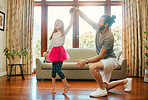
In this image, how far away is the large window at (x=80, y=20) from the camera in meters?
5.02

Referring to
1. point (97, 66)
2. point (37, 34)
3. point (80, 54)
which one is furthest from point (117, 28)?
point (97, 66)

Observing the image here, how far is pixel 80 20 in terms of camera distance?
5055 millimetres

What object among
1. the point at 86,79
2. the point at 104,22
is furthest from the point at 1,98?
the point at 86,79

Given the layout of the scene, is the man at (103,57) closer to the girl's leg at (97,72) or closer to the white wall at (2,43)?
the girl's leg at (97,72)

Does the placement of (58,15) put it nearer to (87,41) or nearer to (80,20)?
(80,20)

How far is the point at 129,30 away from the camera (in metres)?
Answer: 4.63

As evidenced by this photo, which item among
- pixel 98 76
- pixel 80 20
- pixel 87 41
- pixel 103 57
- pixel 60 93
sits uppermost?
pixel 80 20

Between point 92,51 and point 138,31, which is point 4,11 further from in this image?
point 138,31

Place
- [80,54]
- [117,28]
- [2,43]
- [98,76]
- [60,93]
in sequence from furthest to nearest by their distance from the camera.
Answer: [117,28]
[2,43]
[80,54]
[60,93]
[98,76]

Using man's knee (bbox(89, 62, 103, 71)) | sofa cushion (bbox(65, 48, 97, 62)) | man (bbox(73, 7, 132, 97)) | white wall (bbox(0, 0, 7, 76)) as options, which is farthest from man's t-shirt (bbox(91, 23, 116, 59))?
white wall (bbox(0, 0, 7, 76))

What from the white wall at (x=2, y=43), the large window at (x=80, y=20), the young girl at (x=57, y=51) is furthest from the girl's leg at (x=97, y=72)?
the white wall at (x=2, y=43)

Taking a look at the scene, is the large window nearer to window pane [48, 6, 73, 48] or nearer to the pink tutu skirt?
window pane [48, 6, 73, 48]

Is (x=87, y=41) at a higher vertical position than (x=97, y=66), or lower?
higher

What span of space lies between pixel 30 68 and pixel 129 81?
3099mm
